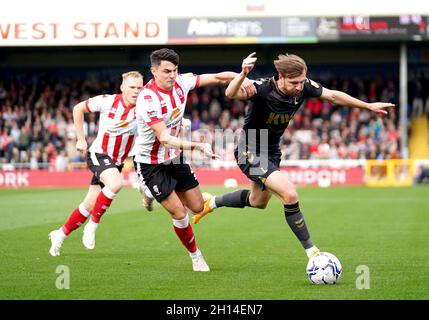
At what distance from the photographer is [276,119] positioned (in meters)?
9.59

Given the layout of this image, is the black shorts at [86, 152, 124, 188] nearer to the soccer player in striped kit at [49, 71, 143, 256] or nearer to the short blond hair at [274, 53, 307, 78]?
the soccer player in striped kit at [49, 71, 143, 256]

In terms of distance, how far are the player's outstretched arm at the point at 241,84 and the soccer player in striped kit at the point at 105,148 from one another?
2354 mm

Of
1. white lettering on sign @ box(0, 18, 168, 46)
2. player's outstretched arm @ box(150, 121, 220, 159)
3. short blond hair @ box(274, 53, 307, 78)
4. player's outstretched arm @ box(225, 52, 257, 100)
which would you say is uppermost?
white lettering on sign @ box(0, 18, 168, 46)

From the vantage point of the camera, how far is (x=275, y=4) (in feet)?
112

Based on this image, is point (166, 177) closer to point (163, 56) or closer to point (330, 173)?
point (163, 56)

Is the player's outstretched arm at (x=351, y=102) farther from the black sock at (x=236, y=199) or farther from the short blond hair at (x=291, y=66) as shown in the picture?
the black sock at (x=236, y=199)

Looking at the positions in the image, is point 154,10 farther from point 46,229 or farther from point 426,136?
point 46,229

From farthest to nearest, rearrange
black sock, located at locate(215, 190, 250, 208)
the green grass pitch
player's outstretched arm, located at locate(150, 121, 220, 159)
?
black sock, located at locate(215, 190, 250, 208) → player's outstretched arm, located at locate(150, 121, 220, 159) → the green grass pitch

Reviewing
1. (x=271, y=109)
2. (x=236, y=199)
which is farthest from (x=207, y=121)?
(x=271, y=109)

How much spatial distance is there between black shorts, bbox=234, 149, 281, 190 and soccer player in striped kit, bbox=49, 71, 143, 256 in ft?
6.25

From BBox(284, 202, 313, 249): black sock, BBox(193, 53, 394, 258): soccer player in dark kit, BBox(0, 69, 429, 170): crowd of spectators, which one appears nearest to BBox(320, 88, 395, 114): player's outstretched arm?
BBox(193, 53, 394, 258): soccer player in dark kit

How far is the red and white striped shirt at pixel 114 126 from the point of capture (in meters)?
11.5

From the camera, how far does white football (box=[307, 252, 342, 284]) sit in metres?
8.34

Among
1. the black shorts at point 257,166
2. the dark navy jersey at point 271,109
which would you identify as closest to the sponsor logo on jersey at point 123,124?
the black shorts at point 257,166
